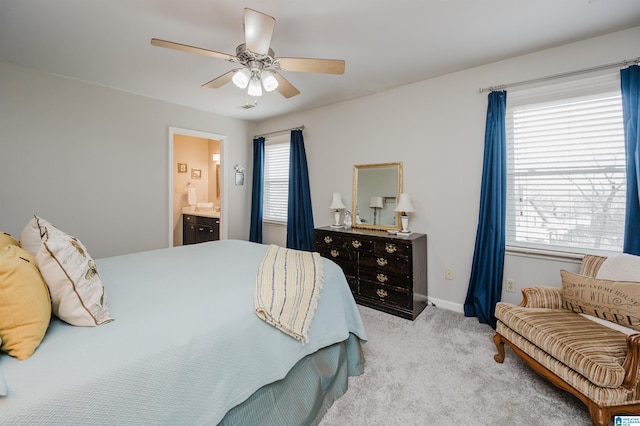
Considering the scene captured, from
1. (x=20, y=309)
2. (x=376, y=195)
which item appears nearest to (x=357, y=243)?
(x=376, y=195)

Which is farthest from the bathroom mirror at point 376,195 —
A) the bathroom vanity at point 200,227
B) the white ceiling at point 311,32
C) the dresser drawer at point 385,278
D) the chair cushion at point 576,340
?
the bathroom vanity at point 200,227

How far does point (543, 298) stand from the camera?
2.07 meters

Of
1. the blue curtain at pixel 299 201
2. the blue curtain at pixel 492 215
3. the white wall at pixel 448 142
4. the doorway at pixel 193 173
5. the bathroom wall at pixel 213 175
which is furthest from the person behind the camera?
the bathroom wall at pixel 213 175

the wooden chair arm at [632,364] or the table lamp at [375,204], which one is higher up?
the table lamp at [375,204]

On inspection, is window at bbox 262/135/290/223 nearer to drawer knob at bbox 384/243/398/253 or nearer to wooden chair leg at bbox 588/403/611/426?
drawer knob at bbox 384/243/398/253

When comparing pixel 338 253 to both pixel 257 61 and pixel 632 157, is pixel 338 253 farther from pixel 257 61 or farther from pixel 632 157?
pixel 632 157

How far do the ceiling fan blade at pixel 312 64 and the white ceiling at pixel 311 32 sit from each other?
33 centimetres

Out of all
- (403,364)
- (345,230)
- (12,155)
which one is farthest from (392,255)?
(12,155)

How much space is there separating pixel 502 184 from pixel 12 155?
480cm

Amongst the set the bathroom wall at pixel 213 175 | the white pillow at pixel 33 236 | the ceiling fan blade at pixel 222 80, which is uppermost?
the ceiling fan blade at pixel 222 80

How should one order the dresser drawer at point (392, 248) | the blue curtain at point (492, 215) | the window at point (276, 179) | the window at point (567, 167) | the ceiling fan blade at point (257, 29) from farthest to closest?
the window at point (276, 179), the dresser drawer at point (392, 248), the blue curtain at point (492, 215), the window at point (567, 167), the ceiling fan blade at point (257, 29)

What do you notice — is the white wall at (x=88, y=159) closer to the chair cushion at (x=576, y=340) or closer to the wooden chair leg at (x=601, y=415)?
the chair cushion at (x=576, y=340)

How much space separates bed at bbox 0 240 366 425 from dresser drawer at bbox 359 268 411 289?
1.04 m

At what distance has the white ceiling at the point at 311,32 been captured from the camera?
1948mm
